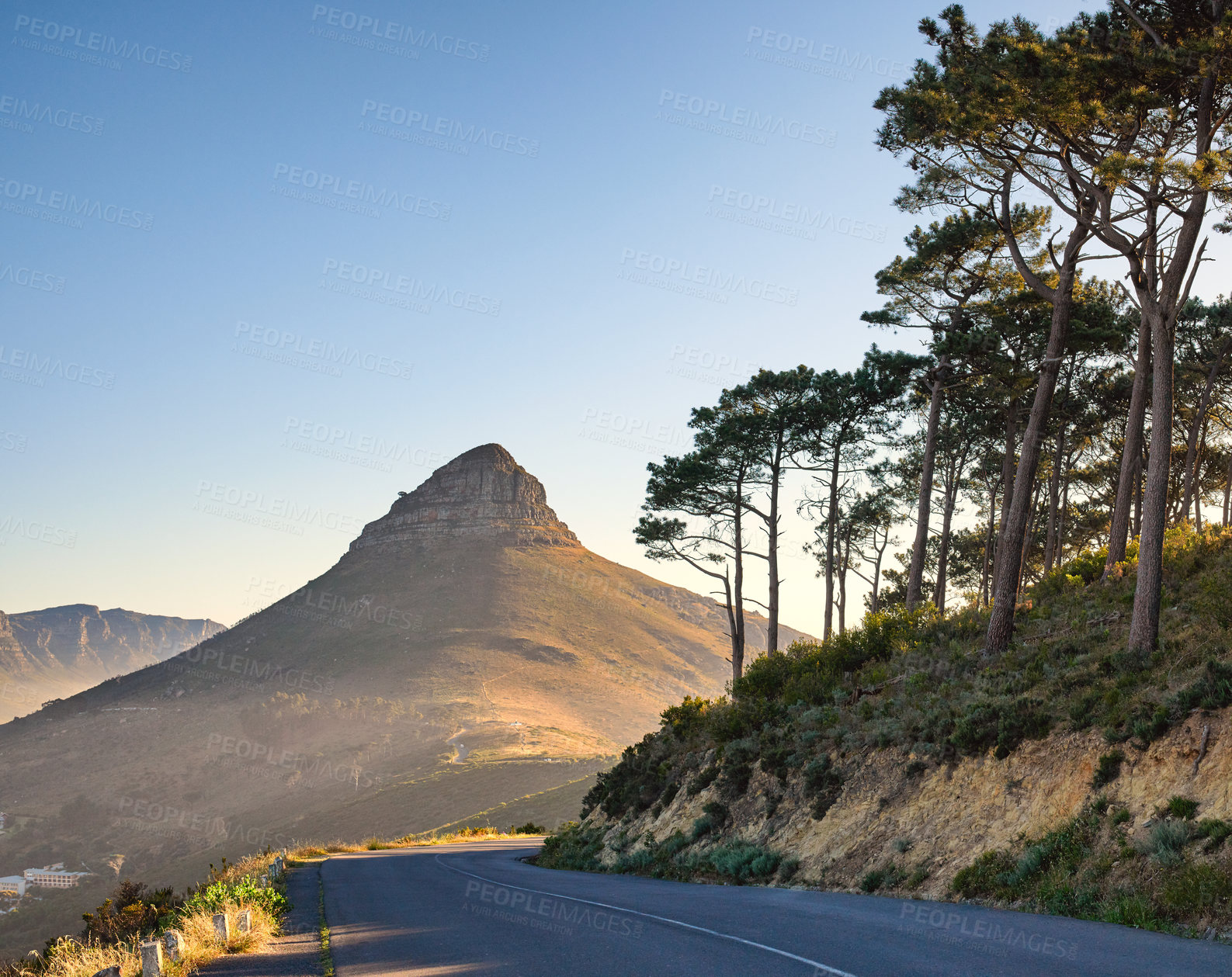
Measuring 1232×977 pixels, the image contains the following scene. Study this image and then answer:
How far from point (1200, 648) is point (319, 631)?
179207 mm

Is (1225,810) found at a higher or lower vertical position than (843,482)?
lower

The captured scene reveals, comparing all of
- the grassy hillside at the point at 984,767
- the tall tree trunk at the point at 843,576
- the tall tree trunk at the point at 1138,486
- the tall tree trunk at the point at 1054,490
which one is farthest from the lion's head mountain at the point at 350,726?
the tall tree trunk at the point at 1138,486

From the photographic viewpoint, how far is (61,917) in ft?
200

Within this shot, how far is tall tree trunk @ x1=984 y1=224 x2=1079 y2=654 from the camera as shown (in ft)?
60.0

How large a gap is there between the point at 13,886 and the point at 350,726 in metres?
58.0

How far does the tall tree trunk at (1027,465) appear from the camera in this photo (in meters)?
18.3

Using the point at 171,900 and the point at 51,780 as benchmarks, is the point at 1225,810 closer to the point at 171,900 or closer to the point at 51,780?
the point at 171,900

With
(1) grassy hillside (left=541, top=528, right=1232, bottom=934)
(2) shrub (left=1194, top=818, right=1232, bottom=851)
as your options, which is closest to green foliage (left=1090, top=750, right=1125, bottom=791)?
(1) grassy hillside (left=541, top=528, right=1232, bottom=934)

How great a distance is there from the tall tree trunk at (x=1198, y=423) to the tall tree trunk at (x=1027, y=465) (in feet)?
47.5

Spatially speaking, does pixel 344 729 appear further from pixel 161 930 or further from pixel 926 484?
pixel 161 930

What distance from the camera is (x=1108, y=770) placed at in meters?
12.0

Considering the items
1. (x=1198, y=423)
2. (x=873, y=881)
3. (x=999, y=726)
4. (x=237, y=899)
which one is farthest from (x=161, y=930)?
(x=1198, y=423)

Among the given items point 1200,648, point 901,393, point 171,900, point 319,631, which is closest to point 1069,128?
point 1200,648

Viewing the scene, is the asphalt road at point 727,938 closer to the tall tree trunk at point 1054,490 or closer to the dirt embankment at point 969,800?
the dirt embankment at point 969,800
